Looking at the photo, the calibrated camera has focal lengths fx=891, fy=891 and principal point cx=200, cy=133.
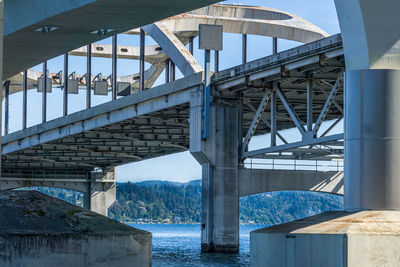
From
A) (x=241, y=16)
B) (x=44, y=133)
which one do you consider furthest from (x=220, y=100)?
(x=44, y=133)

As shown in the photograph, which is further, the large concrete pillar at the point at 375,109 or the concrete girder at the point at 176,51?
the concrete girder at the point at 176,51

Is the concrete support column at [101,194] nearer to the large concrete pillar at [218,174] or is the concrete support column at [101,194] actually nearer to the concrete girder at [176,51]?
the concrete girder at [176,51]

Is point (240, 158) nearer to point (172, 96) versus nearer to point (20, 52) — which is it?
point (172, 96)

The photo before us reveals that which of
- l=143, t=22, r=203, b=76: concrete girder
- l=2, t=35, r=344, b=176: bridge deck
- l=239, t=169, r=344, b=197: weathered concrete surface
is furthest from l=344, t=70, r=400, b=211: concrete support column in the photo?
l=143, t=22, r=203, b=76: concrete girder

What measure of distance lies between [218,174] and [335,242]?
3866 cm

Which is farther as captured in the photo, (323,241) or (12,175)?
(12,175)

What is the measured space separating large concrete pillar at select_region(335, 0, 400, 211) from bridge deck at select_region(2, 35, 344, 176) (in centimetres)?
2552

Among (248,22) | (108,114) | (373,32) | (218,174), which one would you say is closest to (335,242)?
(373,32)

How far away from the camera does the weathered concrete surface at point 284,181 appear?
5281cm

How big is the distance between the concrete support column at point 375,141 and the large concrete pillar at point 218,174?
36534mm

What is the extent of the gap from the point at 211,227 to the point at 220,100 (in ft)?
24.5

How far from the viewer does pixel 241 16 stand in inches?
2773

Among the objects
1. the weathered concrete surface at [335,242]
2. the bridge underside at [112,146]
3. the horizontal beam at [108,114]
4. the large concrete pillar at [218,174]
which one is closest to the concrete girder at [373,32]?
the weathered concrete surface at [335,242]

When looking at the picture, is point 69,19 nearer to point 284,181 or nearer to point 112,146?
point 284,181
